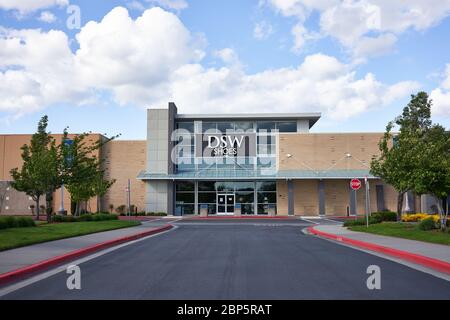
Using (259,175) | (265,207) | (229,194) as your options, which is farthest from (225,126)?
(265,207)

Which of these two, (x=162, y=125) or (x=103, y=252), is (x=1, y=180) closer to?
(x=162, y=125)

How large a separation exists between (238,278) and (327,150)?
40.2 metres

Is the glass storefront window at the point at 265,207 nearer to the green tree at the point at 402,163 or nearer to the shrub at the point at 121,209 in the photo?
the shrub at the point at 121,209

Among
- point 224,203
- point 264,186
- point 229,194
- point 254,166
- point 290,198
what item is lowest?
point 224,203

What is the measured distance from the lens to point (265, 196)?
48.4 metres

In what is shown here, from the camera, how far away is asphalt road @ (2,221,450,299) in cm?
786

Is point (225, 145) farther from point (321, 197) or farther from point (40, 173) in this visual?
point (40, 173)

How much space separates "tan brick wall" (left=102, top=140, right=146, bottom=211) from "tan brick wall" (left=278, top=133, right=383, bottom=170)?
1489 cm

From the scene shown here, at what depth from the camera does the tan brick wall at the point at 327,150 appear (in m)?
47.8

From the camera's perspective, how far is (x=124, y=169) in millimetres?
49562

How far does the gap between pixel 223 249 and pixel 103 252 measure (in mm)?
3864

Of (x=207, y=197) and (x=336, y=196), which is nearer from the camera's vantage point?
(x=336, y=196)

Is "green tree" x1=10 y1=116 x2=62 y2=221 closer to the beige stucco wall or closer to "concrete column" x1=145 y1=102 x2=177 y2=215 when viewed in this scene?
"concrete column" x1=145 y1=102 x2=177 y2=215
